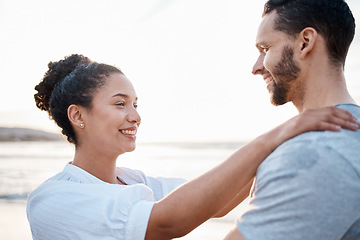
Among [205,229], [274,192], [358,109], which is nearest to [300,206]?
[274,192]

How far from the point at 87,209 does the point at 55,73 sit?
124 cm

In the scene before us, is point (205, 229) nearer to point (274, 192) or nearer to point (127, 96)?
point (127, 96)

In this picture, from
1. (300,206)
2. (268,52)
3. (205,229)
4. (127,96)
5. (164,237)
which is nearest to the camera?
(300,206)

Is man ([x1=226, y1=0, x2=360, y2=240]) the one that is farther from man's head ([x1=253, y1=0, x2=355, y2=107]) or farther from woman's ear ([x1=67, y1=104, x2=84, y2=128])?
woman's ear ([x1=67, y1=104, x2=84, y2=128])

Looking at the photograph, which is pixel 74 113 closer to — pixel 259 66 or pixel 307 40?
pixel 259 66

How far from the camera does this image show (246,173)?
1.67m

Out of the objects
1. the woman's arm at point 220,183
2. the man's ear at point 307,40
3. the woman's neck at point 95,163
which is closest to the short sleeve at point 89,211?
the woman's arm at point 220,183

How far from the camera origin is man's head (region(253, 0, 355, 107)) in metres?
1.89

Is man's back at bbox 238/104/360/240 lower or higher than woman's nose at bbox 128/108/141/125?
lower

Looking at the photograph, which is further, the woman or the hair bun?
the hair bun

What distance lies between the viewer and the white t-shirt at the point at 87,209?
73.4 inches

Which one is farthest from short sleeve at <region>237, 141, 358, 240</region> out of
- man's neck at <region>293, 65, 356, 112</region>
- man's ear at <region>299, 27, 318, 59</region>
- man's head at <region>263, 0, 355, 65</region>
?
man's head at <region>263, 0, 355, 65</region>

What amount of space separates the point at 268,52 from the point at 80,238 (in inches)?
55.2

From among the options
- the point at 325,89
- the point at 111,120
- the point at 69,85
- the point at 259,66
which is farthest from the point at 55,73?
the point at 325,89
